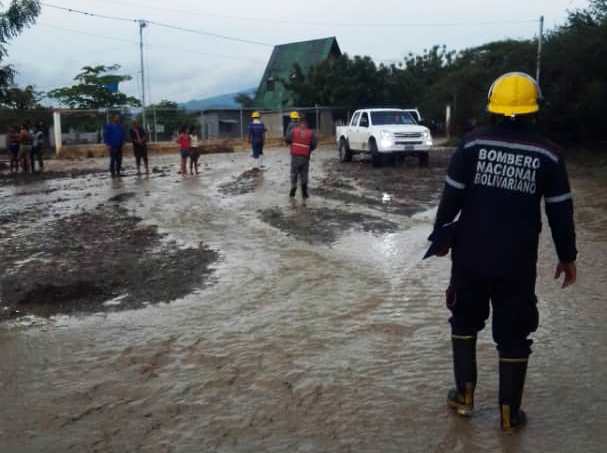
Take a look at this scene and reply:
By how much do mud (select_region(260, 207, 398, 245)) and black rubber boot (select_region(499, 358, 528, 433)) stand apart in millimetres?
6077

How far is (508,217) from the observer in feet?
12.7

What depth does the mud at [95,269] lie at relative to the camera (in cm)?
714

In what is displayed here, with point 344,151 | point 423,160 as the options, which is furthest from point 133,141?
point 423,160

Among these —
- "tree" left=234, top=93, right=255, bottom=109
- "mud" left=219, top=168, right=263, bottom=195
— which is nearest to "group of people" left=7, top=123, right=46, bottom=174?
"mud" left=219, top=168, right=263, bottom=195

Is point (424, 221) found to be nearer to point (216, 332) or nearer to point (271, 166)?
point (216, 332)

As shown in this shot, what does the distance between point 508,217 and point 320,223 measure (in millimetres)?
7861

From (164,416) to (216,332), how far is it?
176 cm

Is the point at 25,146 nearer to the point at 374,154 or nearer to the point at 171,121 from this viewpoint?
the point at 374,154

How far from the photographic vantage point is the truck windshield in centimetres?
2345

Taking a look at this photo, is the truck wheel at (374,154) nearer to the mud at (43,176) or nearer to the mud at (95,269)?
the mud at (43,176)

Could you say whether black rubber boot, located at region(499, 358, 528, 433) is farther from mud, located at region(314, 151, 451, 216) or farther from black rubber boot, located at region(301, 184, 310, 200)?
black rubber boot, located at region(301, 184, 310, 200)

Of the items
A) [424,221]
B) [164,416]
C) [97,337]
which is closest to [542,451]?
[164,416]

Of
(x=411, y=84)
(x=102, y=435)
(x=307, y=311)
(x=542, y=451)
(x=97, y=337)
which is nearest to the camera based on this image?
(x=542, y=451)

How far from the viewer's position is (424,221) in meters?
12.0
